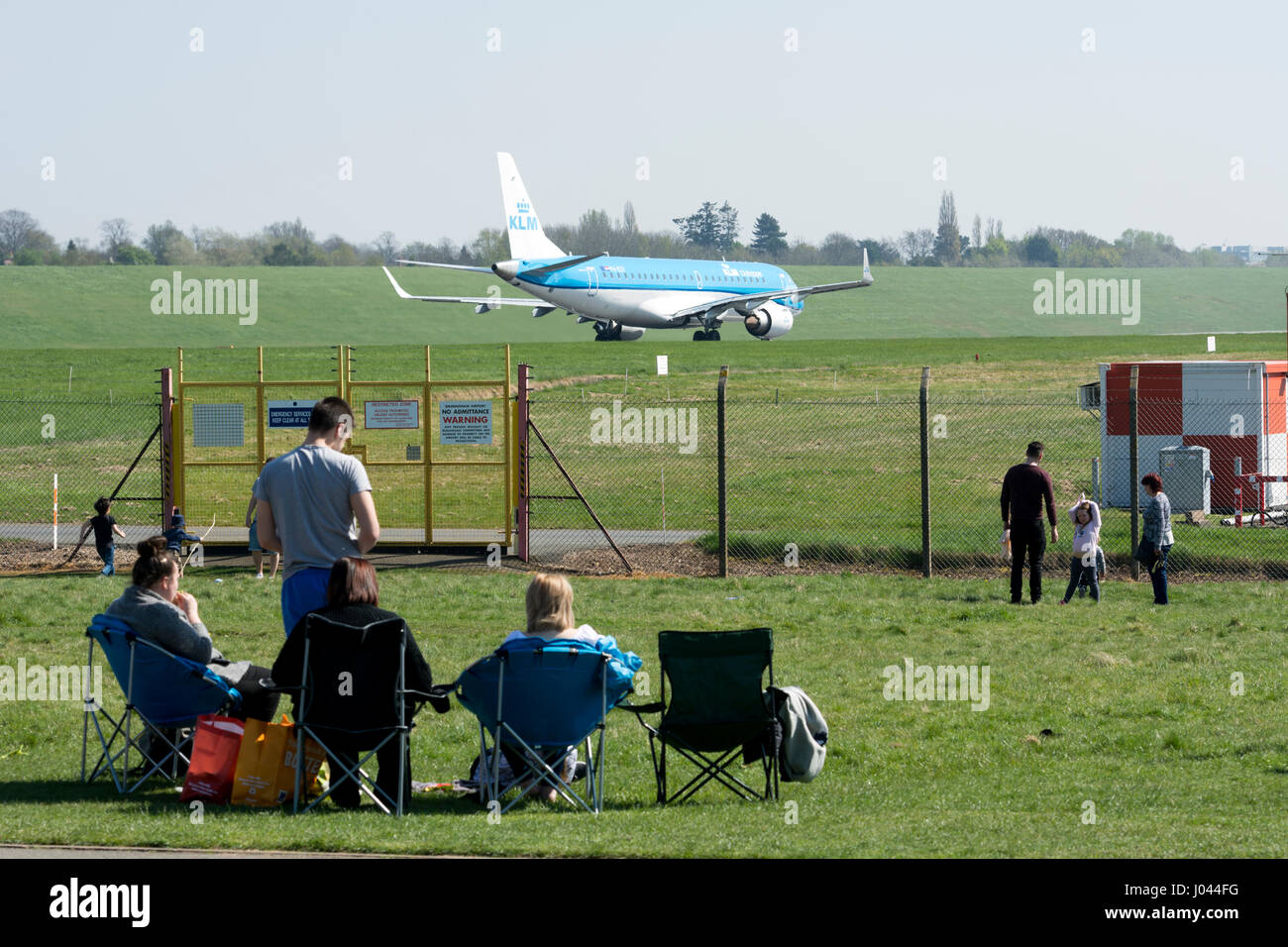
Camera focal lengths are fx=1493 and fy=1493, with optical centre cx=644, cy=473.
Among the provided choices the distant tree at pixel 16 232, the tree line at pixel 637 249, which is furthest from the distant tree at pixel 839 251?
the distant tree at pixel 16 232

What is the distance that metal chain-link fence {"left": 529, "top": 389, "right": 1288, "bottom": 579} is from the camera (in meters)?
18.1

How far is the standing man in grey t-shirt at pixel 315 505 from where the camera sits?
25.6ft

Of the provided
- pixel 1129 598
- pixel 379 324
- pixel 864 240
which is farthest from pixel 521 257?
pixel 864 240

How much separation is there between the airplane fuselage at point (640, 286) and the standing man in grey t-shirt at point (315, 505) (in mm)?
46182

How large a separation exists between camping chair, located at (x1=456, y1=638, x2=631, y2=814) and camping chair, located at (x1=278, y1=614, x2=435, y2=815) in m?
0.32

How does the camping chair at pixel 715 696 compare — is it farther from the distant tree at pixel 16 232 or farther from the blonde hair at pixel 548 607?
the distant tree at pixel 16 232

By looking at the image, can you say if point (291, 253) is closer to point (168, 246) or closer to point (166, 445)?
point (168, 246)

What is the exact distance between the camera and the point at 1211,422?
21594mm

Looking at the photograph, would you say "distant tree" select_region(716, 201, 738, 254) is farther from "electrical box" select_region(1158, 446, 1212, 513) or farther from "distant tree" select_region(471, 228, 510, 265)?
"electrical box" select_region(1158, 446, 1212, 513)

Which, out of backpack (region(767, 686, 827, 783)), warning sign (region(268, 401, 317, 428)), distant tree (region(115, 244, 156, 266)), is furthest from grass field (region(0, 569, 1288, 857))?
distant tree (region(115, 244, 156, 266))

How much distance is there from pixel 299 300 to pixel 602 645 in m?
84.5

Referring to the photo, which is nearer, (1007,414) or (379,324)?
(1007,414)

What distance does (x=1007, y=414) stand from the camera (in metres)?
34.0

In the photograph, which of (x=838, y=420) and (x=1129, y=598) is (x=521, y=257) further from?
(x=1129, y=598)
